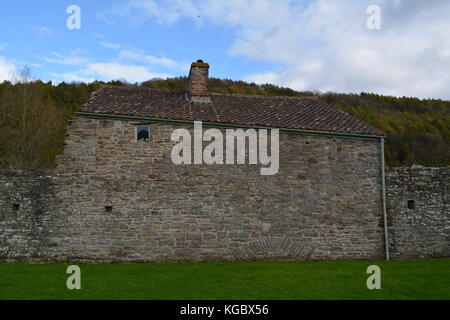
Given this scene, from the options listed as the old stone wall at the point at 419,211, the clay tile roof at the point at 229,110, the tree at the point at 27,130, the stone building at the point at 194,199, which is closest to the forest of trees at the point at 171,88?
the tree at the point at 27,130

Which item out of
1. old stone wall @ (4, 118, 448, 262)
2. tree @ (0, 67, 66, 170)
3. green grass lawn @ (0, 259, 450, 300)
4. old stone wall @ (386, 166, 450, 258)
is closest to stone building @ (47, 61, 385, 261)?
old stone wall @ (4, 118, 448, 262)

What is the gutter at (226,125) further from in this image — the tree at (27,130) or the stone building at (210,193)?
the tree at (27,130)

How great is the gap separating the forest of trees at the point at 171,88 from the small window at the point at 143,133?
14.1 meters

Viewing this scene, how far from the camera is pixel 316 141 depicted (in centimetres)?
1495

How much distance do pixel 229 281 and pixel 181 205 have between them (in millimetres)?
4492

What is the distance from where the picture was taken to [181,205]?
45.8 ft

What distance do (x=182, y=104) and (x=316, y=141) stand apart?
5.39 m

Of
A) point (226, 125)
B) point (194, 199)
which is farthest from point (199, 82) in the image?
point (194, 199)

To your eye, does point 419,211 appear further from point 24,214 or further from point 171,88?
point 171,88

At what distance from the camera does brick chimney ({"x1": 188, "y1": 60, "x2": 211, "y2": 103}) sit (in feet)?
54.6

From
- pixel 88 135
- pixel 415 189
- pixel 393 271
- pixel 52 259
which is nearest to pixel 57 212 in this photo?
pixel 52 259

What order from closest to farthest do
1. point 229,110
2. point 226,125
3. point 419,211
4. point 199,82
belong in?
1. point 226,125
2. point 419,211
3. point 229,110
4. point 199,82

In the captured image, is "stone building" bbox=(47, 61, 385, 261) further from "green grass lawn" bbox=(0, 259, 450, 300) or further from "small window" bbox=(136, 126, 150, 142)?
"green grass lawn" bbox=(0, 259, 450, 300)

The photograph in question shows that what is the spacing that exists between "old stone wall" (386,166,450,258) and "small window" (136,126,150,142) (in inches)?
354
